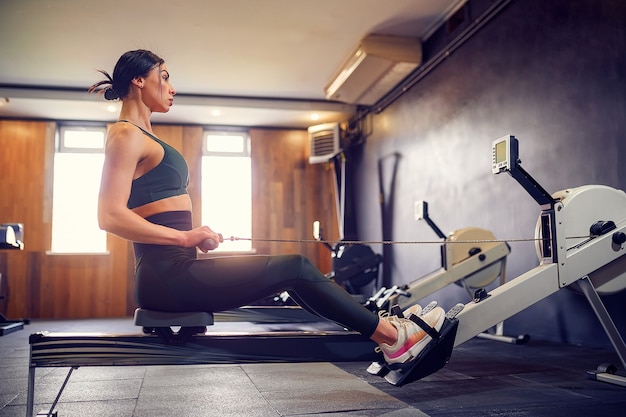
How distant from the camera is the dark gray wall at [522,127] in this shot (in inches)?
128

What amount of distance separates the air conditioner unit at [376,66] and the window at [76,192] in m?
3.42

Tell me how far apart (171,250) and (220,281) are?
181mm

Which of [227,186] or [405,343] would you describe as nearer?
[405,343]

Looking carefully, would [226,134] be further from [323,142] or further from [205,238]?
[205,238]

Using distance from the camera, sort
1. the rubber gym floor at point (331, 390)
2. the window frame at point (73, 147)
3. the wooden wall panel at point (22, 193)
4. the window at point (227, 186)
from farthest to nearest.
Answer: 1. the window at point (227, 186)
2. the window frame at point (73, 147)
3. the wooden wall panel at point (22, 193)
4. the rubber gym floor at point (331, 390)

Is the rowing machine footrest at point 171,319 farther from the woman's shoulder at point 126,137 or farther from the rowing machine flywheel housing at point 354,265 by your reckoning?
the rowing machine flywheel housing at point 354,265

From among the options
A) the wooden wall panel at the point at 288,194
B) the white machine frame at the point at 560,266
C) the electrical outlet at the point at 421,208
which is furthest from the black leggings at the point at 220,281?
the wooden wall panel at the point at 288,194

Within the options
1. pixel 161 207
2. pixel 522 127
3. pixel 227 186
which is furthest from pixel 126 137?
pixel 227 186

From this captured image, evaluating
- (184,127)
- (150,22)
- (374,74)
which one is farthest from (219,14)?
(184,127)

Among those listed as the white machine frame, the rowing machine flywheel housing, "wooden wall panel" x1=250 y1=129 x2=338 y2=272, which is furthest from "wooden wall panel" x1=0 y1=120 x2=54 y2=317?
the white machine frame

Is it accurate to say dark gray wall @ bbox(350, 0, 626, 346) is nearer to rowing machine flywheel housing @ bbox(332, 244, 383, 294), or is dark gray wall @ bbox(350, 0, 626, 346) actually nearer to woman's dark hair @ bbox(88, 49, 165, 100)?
rowing machine flywheel housing @ bbox(332, 244, 383, 294)

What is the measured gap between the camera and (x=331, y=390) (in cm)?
239

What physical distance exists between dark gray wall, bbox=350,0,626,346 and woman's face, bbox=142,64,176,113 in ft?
8.41

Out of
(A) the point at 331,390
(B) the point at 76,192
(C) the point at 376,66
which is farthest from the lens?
(B) the point at 76,192
